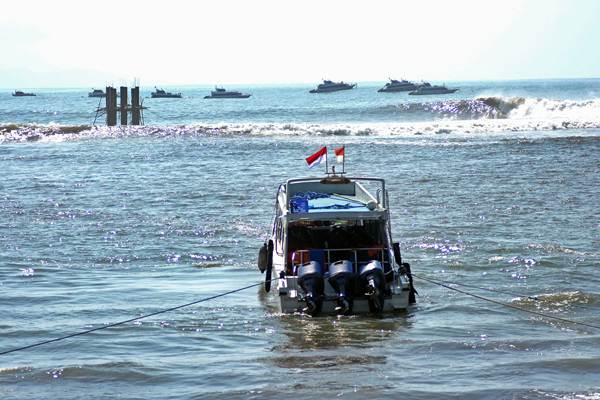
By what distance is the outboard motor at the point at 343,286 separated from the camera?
15773 millimetres

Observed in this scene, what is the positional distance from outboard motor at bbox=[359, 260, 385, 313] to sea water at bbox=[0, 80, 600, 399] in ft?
0.88

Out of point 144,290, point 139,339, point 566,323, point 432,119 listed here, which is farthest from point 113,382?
point 432,119

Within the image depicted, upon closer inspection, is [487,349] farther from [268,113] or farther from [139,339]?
[268,113]

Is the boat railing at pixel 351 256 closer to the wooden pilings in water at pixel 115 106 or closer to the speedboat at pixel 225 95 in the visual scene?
the wooden pilings in water at pixel 115 106

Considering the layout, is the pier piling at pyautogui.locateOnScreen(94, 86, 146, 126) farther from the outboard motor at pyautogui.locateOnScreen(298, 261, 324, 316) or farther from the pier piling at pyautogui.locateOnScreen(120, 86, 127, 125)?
the outboard motor at pyautogui.locateOnScreen(298, 261, 324, 316)

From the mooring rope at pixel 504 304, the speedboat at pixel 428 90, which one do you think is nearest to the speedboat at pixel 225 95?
the speedboat at pixel 428 90

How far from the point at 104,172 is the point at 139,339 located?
24.8m

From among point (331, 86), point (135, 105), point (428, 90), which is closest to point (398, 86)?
point (331, 86)

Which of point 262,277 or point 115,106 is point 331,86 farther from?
point 262,277

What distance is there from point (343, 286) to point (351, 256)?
3.80ft

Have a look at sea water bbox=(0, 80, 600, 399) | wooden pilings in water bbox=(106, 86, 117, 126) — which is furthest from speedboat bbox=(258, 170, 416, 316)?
wooden pilings in water bbox=(106, 86, 117, 126)

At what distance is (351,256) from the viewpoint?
664 inches

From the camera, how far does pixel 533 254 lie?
2131 centimetres

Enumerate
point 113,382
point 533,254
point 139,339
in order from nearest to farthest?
1. point 113,382
2. point 139,339
3. point 533,254
